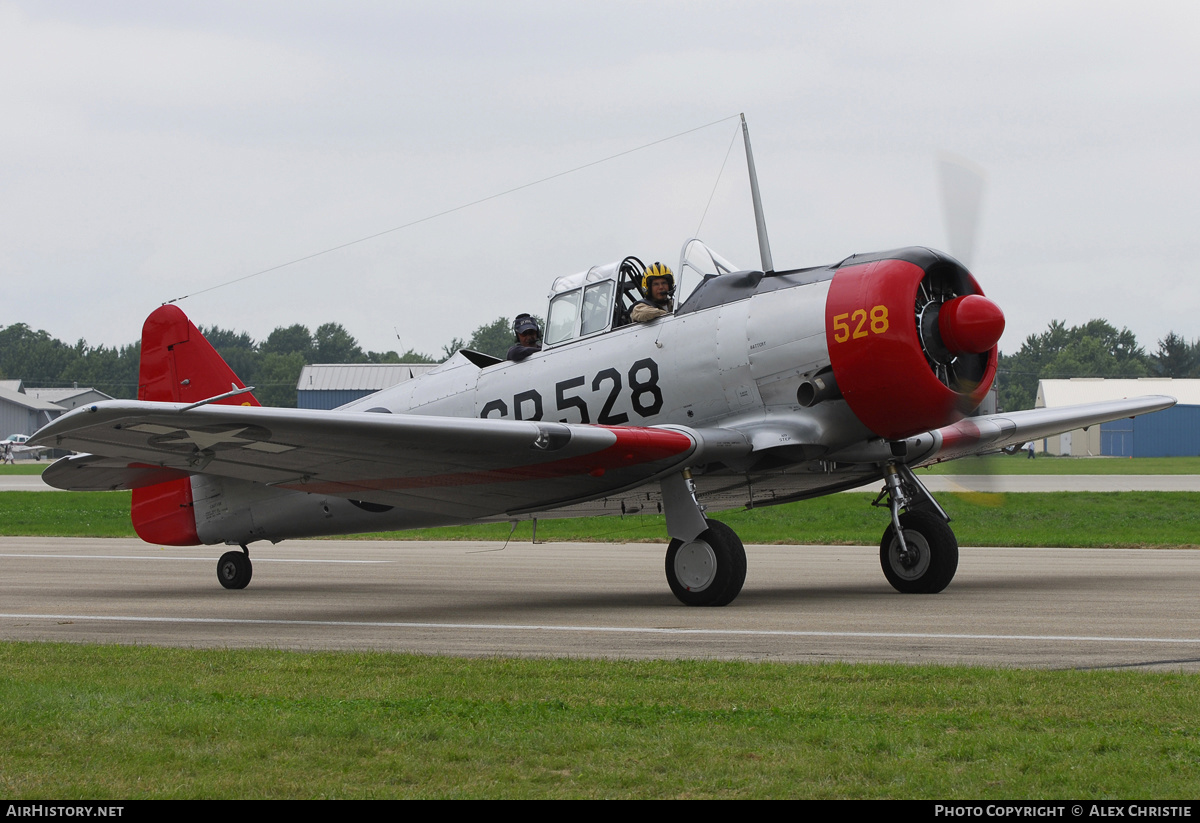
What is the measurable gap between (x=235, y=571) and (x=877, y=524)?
47.8ft

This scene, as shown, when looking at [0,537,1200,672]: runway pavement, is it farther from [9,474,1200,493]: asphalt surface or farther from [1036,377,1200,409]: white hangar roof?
[1036,377,1200,409]: white hangar roof

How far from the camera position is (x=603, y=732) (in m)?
5.42

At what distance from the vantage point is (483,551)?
22406mm

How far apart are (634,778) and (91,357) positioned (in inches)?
6918

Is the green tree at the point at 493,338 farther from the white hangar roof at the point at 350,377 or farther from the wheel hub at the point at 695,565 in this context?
the wheel hub at the point at 695,565

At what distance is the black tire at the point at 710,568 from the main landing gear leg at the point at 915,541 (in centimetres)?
200

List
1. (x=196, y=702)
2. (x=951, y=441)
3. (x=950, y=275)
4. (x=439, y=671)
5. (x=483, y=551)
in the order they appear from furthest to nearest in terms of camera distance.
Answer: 1. (x=483, y=551)
2. (x=951, y=441)
3. (x=950, y=275)
4. (x=439, y=671)
5. (x=196, y=702)

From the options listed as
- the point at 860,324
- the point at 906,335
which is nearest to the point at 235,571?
the point at 860,324

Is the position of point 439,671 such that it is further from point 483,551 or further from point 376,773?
point 483,551

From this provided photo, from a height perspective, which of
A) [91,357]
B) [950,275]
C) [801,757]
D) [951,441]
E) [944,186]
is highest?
[91,357]

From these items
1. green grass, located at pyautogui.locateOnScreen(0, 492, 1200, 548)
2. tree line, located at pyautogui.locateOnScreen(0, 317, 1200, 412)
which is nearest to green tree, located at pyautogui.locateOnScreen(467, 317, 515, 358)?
tree line, located at pyautogui.locateOnScreen(0, 317, 1200, 412)

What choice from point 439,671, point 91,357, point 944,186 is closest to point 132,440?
point 439,671

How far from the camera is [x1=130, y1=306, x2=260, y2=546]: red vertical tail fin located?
15.1 m

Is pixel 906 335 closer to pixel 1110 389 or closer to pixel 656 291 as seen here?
pixel 656 291
